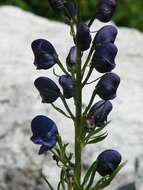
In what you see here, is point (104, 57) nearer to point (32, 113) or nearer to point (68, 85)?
point (68, 85)

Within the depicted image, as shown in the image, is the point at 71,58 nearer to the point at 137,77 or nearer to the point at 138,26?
the point at 137,77

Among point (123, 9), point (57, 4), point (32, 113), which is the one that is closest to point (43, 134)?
point (57, 4)

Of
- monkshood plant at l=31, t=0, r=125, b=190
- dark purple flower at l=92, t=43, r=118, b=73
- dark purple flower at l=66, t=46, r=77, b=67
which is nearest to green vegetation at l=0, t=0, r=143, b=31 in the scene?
monkshood plant at l=31, t=0, r=125, b=190

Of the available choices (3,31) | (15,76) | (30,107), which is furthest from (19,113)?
(3,31)

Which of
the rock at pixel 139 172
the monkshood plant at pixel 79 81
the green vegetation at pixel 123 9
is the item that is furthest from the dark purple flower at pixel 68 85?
the green vegetation at pixel 123 9

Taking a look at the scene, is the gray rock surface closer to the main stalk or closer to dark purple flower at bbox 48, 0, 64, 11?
the main stalk

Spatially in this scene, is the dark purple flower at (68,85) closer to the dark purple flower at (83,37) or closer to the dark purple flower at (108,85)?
the dark purple flower at (108,85)

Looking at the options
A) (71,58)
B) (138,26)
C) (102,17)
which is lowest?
(138,26)
